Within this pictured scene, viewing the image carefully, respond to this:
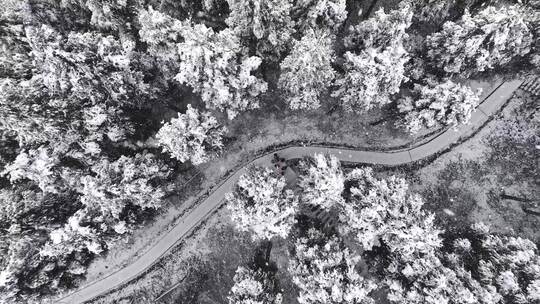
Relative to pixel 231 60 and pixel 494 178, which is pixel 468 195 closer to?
pixel 494 178

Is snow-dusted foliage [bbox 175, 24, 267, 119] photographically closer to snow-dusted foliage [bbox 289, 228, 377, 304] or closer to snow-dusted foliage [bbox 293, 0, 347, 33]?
snow-dusted foliage [bbox 293, 0, 347, 33]

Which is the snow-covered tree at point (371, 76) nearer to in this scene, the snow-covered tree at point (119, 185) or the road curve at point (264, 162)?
the road curve at point (264, 162)

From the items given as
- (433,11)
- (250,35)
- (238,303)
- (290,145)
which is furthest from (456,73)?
(238,303)

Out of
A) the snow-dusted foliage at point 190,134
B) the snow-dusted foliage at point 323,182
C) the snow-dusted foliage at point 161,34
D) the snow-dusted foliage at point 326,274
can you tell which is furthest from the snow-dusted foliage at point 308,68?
the snow-dusted foliage at point 326,274

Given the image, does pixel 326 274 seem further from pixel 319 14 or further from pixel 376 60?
pixel 319 14

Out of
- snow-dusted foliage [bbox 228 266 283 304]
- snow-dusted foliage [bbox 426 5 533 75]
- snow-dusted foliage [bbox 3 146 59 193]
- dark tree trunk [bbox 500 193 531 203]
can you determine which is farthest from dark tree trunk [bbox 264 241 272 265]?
dark tree trunk [bbox 500 193 531 203]

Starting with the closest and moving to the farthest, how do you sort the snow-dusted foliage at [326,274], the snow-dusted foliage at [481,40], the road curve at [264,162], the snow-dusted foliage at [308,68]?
the snow-dusted foliage at [308,68] < the snow-dusted foliage at [326,274] < the snow-dusted foliage at [481,40] < the road curve at [264,162]
